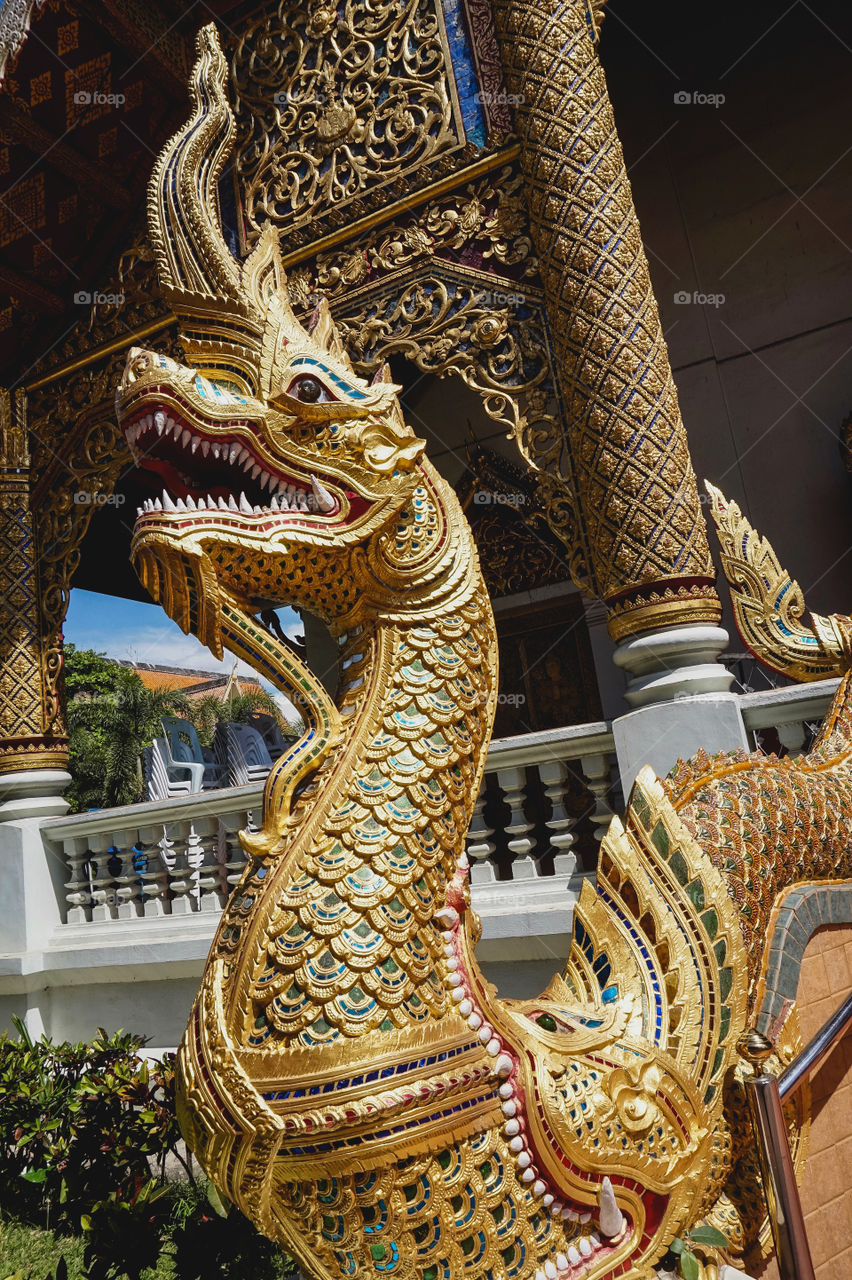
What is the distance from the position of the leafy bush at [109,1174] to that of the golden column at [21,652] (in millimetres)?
1676

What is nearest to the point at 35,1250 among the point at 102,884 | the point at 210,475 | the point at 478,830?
the point at 478,830

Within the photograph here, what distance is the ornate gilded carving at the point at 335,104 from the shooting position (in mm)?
3932

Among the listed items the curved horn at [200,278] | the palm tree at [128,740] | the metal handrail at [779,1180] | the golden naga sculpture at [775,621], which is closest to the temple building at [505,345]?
the curved horn at [200,278]

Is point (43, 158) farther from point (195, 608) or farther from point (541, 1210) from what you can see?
point (541, 1210)

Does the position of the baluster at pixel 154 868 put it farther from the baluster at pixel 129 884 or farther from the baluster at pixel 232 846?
the baluster at pixel 232 846

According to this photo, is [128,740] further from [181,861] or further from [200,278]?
[200,278]

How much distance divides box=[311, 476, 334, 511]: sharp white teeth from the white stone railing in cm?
219

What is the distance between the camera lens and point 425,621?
1313mm

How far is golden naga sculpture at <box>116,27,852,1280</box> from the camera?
3.47 ft

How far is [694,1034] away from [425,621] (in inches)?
29.4

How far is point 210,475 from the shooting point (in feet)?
4.34

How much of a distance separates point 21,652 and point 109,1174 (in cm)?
336

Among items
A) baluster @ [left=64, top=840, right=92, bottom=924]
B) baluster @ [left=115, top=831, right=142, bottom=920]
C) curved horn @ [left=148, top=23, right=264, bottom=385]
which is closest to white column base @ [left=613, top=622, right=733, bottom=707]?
curved horn @ [left=148, top=23, right=264, bottom=385]

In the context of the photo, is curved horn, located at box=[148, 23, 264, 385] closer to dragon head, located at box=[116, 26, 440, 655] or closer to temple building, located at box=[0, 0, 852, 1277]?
dragon head, located at box=[116, 26, 440, 655]
